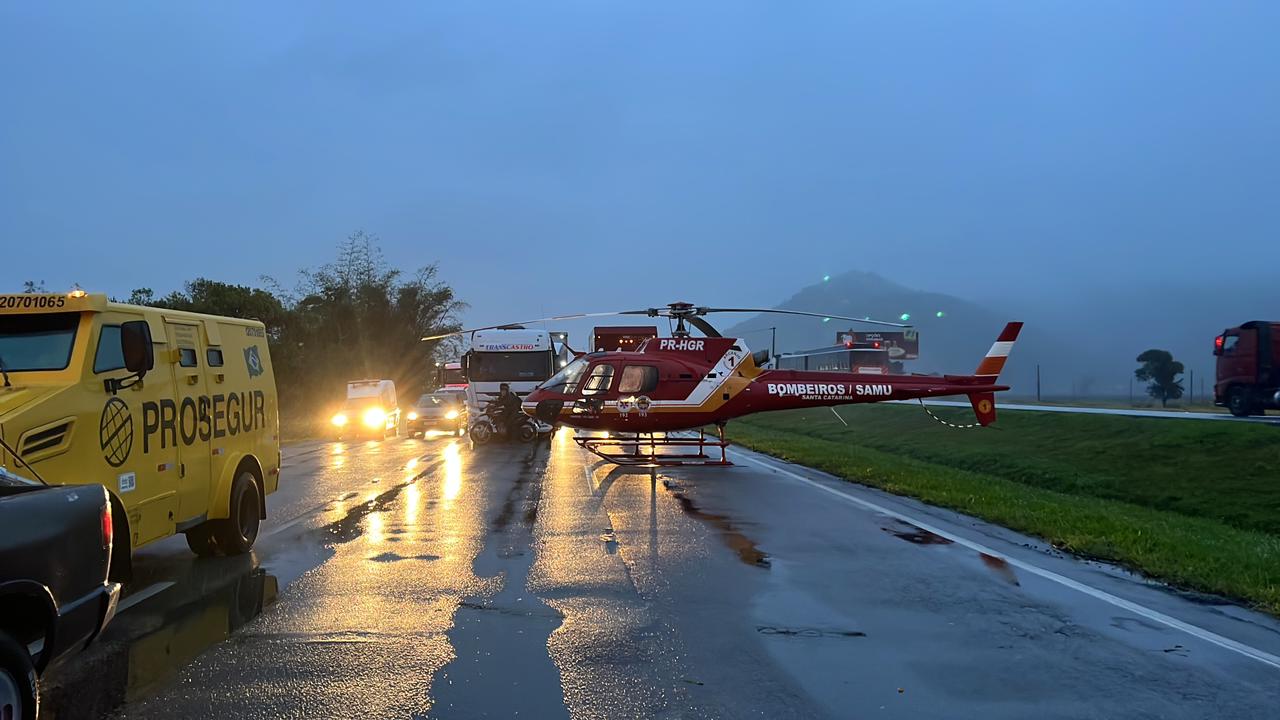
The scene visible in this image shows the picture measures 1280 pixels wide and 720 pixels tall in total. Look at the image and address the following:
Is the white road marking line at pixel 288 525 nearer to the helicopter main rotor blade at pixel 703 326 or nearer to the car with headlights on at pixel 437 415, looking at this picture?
the helicopter main rotor blade at pixel 703 326

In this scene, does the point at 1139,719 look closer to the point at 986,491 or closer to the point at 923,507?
the point at 923,507

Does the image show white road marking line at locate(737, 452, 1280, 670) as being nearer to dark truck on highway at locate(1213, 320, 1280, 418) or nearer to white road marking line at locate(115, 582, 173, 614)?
white road marking line at locate(115, 582, 173, 614)

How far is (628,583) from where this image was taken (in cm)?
810

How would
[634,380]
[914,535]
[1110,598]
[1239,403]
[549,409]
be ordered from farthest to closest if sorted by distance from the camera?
[1239,403]
[549,409]
[634,380]
[914,535]
[1110,598]

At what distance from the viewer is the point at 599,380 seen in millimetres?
19828

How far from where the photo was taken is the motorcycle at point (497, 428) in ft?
91.6

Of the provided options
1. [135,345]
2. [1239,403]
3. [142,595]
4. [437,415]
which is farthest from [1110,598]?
[437,415]

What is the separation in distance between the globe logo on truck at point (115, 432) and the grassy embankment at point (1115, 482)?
29.8 ft

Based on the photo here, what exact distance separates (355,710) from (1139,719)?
160 inches

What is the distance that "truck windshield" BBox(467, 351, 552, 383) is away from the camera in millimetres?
31438

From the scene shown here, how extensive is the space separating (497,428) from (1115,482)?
16483 mm

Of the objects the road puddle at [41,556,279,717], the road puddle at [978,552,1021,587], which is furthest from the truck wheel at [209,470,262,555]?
the road puddle at [978,552,1021,587]

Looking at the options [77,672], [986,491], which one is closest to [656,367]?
[986,491]

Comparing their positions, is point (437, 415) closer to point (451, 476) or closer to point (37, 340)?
point (451, 476)
